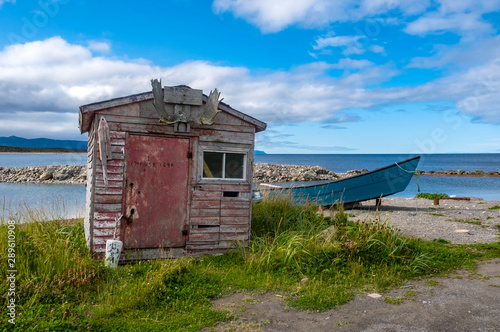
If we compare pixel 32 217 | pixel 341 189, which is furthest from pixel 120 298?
pixel 341 189

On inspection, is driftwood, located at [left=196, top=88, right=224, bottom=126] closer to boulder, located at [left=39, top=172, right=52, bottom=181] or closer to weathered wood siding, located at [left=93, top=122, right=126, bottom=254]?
weathered wood siding, located at [left=93, top=122, right=126, bottom=254]

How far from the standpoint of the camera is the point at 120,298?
16.8 ft

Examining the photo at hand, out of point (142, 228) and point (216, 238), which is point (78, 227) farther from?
point (216, 238)

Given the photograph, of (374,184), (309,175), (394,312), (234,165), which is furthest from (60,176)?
(394,312)

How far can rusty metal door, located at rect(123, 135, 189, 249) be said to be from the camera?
23.9 ft

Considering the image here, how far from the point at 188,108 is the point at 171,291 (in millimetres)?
3711

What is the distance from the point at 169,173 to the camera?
7520 mm

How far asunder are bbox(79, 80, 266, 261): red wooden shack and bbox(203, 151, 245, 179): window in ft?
0.07

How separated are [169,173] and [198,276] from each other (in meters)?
2.33

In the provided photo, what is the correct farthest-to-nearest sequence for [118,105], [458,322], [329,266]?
[118,105] < [329,266] < [458,322]

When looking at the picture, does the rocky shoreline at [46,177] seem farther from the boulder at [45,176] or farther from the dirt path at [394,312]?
the dirt path at [394,312]

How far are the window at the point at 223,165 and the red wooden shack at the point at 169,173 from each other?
2 centimetres

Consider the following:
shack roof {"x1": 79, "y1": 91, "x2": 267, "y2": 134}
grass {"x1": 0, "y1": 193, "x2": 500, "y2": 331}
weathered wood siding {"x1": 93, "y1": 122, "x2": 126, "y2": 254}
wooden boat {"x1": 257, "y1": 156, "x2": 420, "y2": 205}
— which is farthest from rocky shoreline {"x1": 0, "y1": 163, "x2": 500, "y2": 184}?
grass {"x1": 0, "y1": 193, "x2": 500, "y2": 331}

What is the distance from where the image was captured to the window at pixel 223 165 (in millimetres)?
7832
